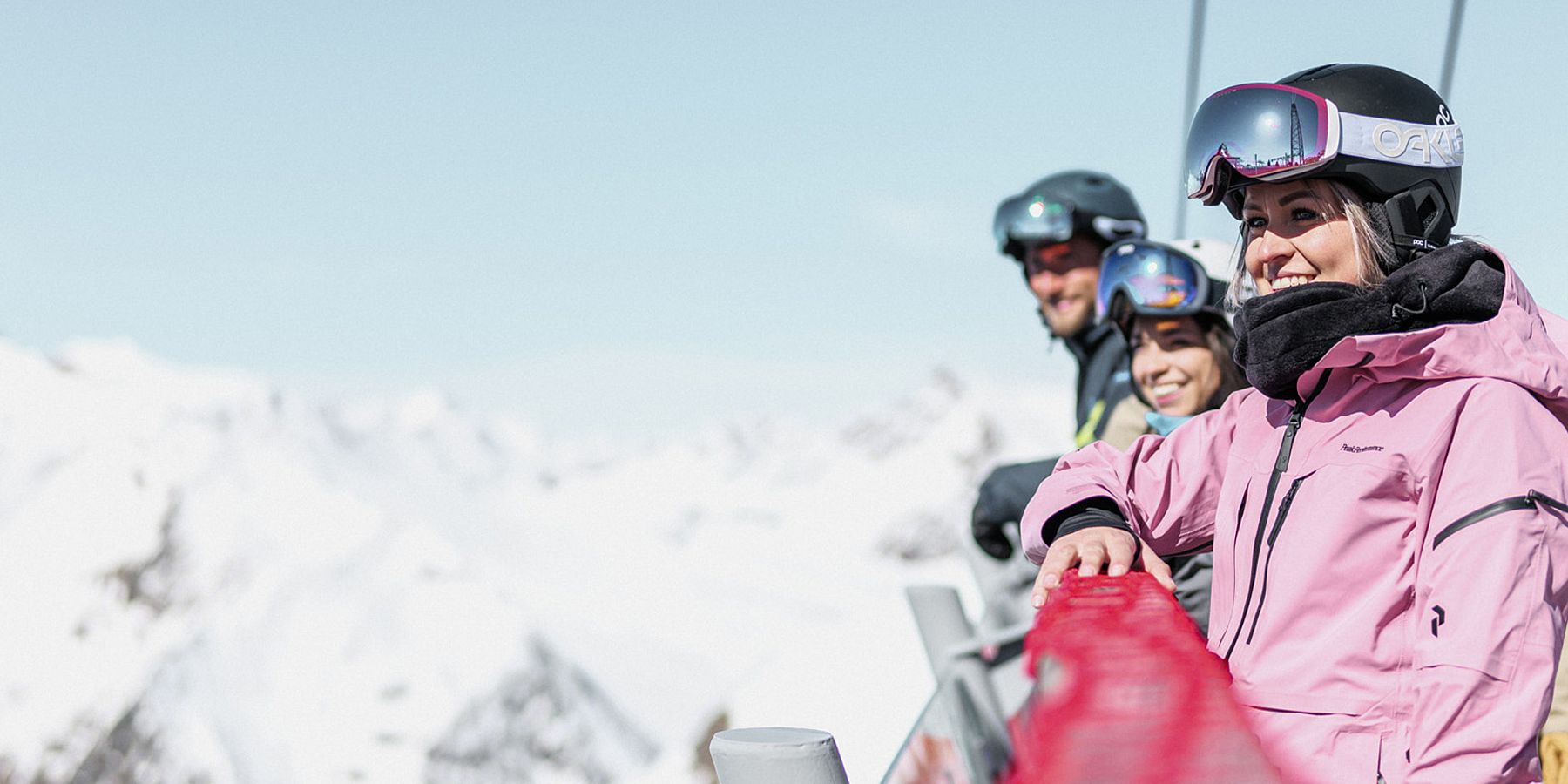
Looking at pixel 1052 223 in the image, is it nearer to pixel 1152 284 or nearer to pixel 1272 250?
pixel 1152 284

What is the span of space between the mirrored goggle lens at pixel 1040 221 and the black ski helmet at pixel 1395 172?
9.31 ft

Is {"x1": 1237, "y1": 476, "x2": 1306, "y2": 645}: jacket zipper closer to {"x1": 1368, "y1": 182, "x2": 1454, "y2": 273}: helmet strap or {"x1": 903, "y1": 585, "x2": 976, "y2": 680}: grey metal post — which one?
{"x1": 1368, "y1": 182, "x2": 1454, "y2": 273}: helmet strap

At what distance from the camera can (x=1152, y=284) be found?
3732 mm

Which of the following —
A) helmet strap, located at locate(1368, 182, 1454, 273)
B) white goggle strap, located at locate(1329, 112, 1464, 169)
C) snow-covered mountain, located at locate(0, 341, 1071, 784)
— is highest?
white goggle strap, located at locate(1329, 112, 1464, 169)

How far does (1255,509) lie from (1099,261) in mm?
3199

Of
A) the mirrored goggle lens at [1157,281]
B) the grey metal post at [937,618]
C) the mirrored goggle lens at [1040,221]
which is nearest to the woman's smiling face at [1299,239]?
the mirrored goggle lens at [1157,281]

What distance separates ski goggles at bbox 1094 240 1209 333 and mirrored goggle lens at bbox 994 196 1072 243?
1.10 m

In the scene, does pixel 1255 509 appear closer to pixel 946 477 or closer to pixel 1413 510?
pixel 1413 510

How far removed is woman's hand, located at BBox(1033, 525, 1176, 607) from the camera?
6.49ft

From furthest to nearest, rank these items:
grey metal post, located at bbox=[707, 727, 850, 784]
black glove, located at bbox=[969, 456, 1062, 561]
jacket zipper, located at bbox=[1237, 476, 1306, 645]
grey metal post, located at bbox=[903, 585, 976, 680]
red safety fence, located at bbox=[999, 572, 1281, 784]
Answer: black glove, located at bbox=[969, 456, 1062, 561] < grey metal post, located at bbox=[903, 585, 976, 680] < jacket zipper, located at bbox=[1237, 476, 1306, 645] < grey metal post, located at bbox=[707, 727, 850, 784] < red safety fence, located at bbox=[999, 572, 1281, 784]

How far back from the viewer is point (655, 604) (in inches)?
758

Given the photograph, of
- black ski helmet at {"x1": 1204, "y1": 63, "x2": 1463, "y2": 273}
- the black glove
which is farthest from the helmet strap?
the black glove

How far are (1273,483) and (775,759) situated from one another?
33.0 inches

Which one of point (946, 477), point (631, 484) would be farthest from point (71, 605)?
point (631, 484)
